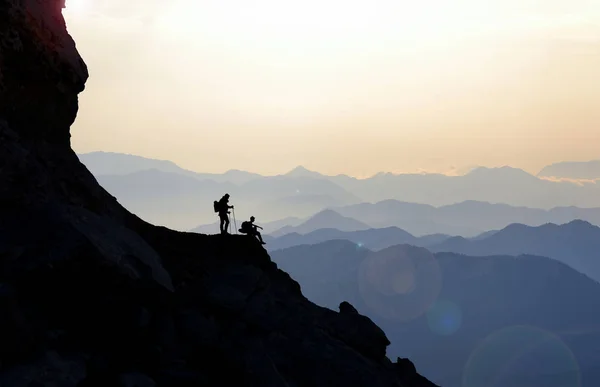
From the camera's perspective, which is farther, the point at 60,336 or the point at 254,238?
the point at 254,238

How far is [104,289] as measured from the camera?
2711 cm

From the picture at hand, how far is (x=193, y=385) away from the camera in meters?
26.8

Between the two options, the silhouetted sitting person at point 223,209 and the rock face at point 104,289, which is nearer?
the rock face at point 104,289

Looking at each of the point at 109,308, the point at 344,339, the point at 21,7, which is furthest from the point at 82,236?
the point at 344,339

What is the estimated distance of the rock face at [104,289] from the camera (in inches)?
987

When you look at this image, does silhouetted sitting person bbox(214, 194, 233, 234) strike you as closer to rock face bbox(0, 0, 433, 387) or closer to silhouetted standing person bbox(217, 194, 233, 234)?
silhouetted standing person bbox(217, 194, 233, 234)

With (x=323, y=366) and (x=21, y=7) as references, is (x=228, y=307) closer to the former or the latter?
(x=323, y=366)

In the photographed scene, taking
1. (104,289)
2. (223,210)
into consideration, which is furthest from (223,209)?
(104,289)

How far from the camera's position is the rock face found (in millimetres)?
25062

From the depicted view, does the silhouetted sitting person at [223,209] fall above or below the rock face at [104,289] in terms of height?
above

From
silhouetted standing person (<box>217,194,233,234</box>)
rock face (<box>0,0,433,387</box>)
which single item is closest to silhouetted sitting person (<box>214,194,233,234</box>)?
silhouetted standing person (<box>217,194,233,234</box>)

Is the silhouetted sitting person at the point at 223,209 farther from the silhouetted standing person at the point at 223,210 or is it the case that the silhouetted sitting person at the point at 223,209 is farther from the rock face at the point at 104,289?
the rock face at the point at 104,289

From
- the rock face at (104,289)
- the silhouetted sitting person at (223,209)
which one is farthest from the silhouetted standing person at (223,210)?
the rock face at (104,289)

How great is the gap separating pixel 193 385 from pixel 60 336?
23.1ft
